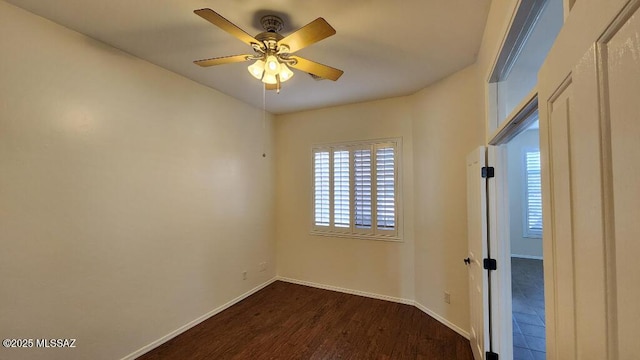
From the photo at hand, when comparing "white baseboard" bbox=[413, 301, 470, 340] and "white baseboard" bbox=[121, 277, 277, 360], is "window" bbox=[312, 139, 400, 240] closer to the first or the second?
"white baseboard" bbox=[413, 301, 470, 340]

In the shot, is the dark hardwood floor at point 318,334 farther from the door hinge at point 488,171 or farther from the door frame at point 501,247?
the door hinge at point 488,171

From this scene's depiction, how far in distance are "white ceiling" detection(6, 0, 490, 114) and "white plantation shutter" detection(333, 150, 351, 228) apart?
1.19 meters

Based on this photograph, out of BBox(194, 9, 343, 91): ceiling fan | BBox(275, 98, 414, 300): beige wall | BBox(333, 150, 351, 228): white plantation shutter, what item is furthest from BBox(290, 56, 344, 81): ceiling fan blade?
BBox(333, 150, 351, 228): white plantation shutter

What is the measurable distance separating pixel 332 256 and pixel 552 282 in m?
3.35

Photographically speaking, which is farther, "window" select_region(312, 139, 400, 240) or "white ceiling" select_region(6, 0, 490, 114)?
"window" select_region(312, 139, 400, 240)

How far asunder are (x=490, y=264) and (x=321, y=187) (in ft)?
8.29

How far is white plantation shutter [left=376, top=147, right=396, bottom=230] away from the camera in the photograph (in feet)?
11.5

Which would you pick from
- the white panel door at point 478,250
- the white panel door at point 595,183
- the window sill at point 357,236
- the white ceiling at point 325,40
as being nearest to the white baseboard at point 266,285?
the white panel door at point 478,250

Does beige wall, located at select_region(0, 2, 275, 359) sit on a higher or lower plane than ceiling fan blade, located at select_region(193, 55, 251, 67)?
lower

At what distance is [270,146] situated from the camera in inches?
165

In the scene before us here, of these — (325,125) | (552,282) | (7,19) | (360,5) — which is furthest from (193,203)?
(552,282)

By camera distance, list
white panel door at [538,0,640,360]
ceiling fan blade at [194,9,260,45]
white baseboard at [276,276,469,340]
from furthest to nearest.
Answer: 1. white baseboard at [276,276,469,340]
2. ceiling fan blade at [194,9,260,45]
3. white panel door at [538,0,640,360]

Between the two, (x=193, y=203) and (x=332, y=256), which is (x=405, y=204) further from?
(x=193, y=203)

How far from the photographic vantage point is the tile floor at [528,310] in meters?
2.38
